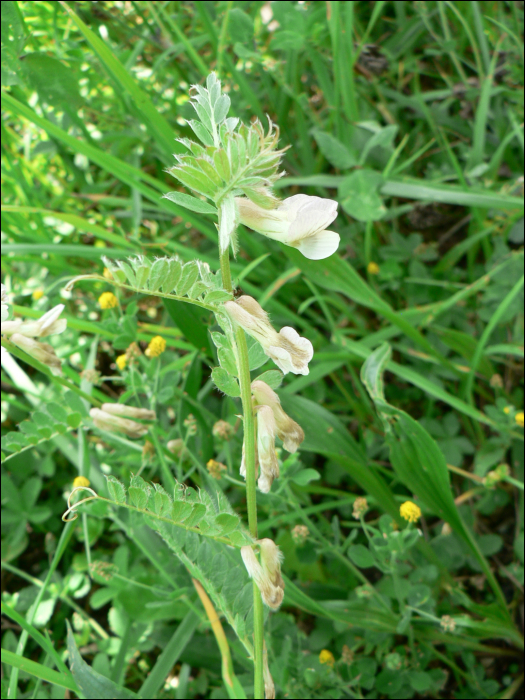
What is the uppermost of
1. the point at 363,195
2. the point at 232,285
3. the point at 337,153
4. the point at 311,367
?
the point at 232,285

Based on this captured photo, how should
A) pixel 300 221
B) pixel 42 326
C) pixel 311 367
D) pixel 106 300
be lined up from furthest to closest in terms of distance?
pixel 311 367 → pixel 106 300 → pixel 42 326 → pixel 300 221

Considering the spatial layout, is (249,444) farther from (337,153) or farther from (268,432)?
(337,153)

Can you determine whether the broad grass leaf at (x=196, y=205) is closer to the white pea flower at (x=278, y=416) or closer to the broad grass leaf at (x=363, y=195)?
the white pea flower at (x=278, y=416)

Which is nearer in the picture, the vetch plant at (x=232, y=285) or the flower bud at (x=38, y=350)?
the vetch plant at (x=232, y=285)

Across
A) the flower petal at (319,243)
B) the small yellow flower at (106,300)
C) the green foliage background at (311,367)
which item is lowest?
the green foliage background at (311,367)

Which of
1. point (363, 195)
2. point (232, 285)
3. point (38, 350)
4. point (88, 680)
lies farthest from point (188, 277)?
point (363, 195)

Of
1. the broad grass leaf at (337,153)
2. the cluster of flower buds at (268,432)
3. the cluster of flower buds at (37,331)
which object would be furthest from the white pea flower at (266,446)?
the broad grass leaf at (337,153)
